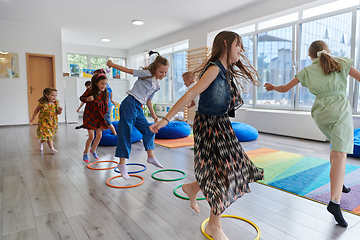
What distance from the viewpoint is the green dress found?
1729 mm

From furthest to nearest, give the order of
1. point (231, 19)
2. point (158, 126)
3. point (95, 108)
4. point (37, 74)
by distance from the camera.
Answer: point (37, 74)
point (231, 19)
point (95, 108)
point (158, 126)

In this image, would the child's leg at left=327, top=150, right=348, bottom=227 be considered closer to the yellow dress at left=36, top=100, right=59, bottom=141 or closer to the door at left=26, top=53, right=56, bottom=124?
the yellow dress at left=36, top=100, right=59, bottom=141

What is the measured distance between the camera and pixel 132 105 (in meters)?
2.51

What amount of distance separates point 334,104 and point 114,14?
19.5 feet

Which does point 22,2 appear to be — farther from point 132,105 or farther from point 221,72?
point 221,72

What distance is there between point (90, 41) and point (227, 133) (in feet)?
31.6

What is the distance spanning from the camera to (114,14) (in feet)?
20.8

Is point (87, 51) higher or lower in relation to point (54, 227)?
higher

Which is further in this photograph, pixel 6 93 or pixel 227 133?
pixel 6 93

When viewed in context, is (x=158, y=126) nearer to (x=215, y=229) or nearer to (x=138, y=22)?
(x=215, y=229)

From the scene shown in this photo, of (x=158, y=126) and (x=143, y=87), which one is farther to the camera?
(x=143, y=87)

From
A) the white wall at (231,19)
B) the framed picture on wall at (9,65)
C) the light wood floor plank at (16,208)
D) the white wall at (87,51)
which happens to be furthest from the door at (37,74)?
the light wood floor plank at (16,208)

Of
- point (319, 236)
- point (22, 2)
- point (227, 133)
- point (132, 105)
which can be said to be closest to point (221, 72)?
point (227, 133)

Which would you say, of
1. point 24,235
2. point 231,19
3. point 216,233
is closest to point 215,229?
point 216,233
